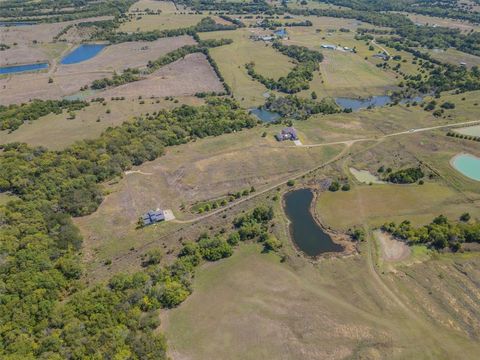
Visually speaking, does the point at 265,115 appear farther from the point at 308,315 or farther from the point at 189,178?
the point at 308,315

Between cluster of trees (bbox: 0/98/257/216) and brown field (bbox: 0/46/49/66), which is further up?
cluster of trees (bbox: 0/98/257/216)

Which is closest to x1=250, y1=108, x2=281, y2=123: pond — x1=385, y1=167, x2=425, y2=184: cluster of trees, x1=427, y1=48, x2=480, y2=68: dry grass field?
x1=385, y1=167, x2=425, y2=184: cluster of trees

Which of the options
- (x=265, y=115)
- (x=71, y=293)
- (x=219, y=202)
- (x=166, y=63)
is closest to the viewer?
(x=71, y=293)

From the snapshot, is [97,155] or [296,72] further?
[296,72]

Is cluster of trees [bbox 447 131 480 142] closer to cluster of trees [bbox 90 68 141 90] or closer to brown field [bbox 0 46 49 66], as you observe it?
cluster of trees [bbox 90 68 141 90]

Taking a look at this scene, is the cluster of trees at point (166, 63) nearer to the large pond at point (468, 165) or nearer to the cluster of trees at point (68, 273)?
the cluster of trees at point (68, 273)

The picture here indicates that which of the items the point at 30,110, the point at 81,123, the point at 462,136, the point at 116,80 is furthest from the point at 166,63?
the point at 462,136

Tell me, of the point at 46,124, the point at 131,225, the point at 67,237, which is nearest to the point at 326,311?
the point at 131,225
